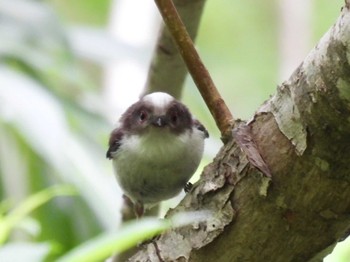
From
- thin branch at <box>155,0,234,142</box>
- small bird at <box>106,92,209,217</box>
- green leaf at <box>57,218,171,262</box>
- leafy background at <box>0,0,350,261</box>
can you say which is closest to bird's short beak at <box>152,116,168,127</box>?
small bird at <box>106,92,209,217</box>

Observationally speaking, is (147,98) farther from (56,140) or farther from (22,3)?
(22,3)

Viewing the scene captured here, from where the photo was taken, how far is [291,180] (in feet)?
3.39

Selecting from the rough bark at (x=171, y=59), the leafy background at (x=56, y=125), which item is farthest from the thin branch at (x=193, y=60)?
the leafy background at (x=56, y=125)

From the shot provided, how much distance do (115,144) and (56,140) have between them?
0.13 m

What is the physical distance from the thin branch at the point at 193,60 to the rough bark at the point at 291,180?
3.8 inches

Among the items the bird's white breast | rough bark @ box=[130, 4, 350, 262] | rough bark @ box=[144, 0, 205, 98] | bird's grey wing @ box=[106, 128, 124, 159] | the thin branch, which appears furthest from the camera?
bird's grey wing @ box=[106, 128, 124, 159]

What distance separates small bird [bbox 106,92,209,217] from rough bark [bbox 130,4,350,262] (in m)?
0.52

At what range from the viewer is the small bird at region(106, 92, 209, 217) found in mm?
1689

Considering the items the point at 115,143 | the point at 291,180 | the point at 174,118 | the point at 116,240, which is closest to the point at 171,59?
the point at 174,118

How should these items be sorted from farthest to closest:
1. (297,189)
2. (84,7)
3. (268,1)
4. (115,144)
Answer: (268,1) < (84,7) < (115,144) < (297,189)

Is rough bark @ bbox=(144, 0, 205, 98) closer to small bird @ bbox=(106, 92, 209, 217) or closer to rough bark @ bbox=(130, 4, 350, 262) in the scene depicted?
small bird @ bbox=(106, 92, 209, 217)

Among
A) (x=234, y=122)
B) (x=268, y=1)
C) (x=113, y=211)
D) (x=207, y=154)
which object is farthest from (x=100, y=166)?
(x=268, y=1)

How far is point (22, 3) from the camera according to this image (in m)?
2.25

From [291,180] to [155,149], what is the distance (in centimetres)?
76
